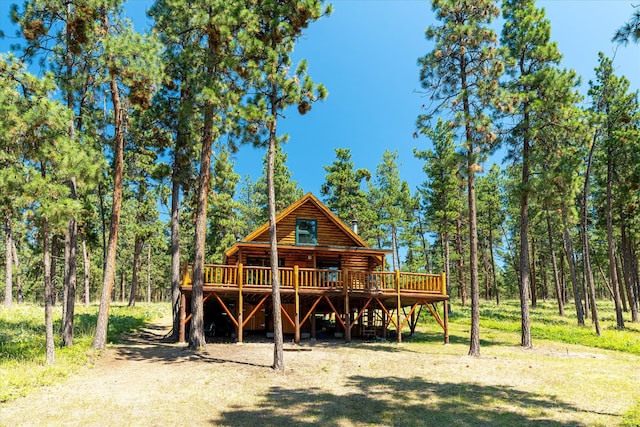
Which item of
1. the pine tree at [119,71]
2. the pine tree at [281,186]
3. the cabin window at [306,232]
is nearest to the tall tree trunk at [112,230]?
the pine tree at [119,71]

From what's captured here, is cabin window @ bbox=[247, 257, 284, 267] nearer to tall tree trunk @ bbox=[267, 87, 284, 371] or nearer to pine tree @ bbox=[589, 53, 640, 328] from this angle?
tall tree trunk @ bbox=[267, 87, 284, 371]

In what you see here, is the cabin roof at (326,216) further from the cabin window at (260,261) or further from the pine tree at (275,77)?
the pine tree at (275,77)

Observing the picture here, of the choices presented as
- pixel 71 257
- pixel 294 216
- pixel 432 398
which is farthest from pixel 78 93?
pixel 432 398

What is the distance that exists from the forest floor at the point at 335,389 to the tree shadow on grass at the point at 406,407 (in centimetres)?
2

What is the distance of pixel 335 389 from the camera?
1086 centimetres

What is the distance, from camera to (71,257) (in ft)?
49.8

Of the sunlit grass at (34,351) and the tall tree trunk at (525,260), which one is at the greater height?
the tall tree trunk at (525,260)

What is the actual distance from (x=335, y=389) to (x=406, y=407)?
2.16 meters

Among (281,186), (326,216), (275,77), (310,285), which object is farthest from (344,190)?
(275,77)

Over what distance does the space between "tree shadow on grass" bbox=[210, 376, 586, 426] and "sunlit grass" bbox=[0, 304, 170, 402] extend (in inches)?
219

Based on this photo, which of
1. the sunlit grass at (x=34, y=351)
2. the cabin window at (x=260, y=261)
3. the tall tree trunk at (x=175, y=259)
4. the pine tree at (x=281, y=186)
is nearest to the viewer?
the sunlit grass at (x=34, y=351)

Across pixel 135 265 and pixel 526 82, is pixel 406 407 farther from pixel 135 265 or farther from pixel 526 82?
pixel 135 265

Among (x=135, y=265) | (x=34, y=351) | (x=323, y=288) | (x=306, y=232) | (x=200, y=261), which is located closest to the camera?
(x=34, y=351)

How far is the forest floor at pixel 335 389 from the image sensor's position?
8461 millimetres
